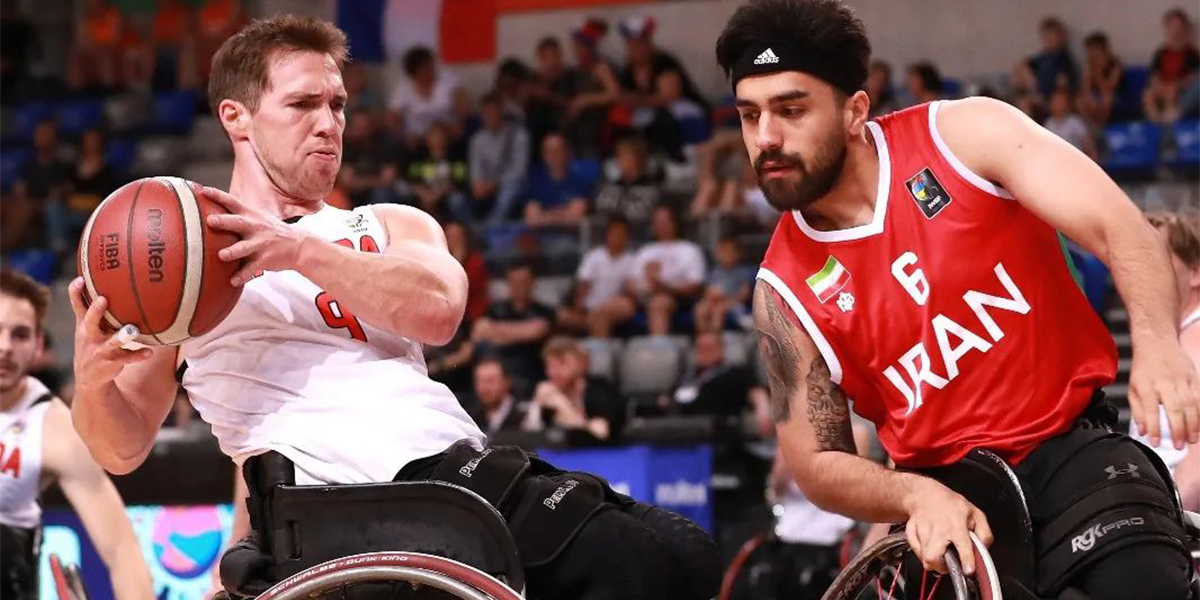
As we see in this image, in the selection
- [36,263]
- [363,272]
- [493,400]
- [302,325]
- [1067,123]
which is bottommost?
[36,263]

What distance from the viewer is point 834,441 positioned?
12.6 feet

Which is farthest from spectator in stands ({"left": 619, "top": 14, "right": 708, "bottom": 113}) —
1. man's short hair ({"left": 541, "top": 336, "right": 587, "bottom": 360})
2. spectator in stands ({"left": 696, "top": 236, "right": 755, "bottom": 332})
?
man's short hair ({"left": 541, "top": 336, "right": 587, "bottom": 360})

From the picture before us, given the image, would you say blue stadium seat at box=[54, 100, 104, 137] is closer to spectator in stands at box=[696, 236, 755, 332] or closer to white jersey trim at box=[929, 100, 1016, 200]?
spectator in stands at box=[696, 236, 755, 332]

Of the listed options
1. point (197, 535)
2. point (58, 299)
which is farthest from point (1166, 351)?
point (58, 299)

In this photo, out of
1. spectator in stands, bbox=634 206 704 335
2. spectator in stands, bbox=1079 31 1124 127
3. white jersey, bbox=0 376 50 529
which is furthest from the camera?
spectator in stands, bbox=1079 31 1124 127

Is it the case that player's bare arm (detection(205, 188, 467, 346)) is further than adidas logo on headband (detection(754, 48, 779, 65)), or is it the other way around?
adidas logo on headband (detection(754, 48, 779, 65))

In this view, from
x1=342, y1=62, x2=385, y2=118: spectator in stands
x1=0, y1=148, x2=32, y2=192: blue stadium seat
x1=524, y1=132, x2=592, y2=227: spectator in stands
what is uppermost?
x1=342, y1=62, x2=385, y2=118: spectator in stands

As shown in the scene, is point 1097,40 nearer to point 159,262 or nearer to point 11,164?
point 11,164

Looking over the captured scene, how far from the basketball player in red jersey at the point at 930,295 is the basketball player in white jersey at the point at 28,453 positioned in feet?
9.17

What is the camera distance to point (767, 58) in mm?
3705

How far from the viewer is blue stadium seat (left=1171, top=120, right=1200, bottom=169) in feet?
38.3

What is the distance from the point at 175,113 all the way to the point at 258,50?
12893 mm

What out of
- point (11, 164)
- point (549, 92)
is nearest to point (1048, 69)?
point (549, 92)

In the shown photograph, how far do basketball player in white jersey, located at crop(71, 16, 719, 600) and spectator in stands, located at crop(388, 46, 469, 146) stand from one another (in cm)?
1118
